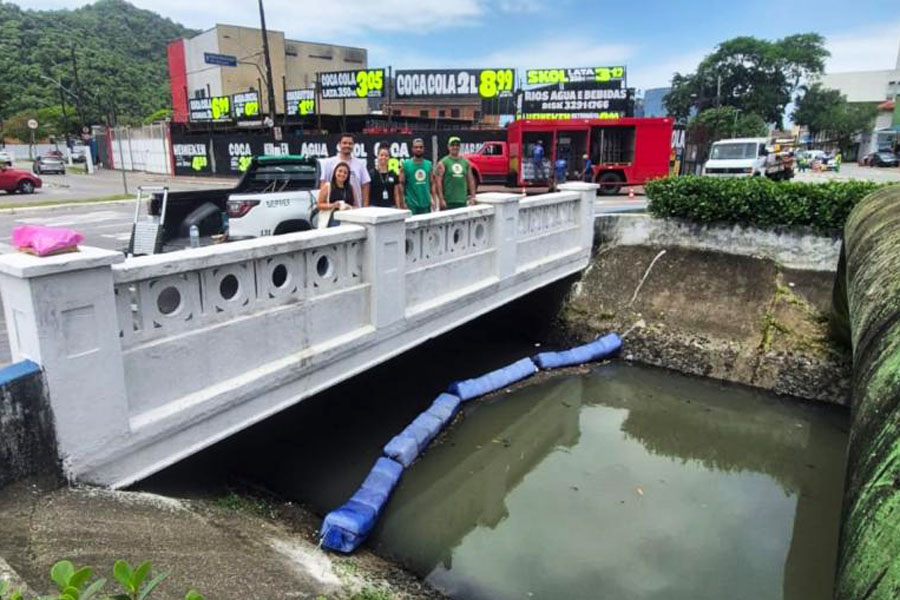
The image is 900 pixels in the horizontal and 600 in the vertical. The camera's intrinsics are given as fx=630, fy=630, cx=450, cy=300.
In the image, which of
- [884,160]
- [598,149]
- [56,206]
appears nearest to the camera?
[56,206]

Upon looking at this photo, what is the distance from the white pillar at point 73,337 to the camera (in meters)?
2.95

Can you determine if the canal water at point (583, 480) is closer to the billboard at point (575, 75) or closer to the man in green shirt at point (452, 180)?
the man in green shirt at point (452, 180)

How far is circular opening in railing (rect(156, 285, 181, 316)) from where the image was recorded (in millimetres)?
3833

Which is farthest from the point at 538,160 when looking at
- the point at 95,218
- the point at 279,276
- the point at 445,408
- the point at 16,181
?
the point at 16,181

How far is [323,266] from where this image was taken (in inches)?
194

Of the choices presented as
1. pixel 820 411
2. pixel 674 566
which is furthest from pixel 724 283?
pixel 674 566

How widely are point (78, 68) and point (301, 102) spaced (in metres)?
51.5

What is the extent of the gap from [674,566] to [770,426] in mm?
3178

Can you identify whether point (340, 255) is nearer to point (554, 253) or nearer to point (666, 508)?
point (666, 508)

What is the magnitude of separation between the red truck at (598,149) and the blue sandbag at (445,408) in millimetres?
13637

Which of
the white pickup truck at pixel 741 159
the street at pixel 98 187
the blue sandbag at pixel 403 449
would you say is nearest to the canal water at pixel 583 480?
the blue sandbag at pixel 403 449

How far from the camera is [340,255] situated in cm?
498

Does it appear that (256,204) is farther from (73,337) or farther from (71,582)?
(71,582)

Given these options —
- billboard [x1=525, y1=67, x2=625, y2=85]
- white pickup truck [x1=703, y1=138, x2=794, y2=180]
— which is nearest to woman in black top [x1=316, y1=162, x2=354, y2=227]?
white pickup truck [x1=703, y1=138, x2=794, y2=180]
